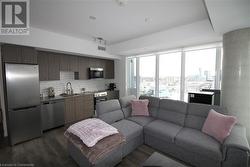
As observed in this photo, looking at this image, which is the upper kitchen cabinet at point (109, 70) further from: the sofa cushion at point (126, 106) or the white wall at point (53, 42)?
the sofa cushion at point (126, 106)

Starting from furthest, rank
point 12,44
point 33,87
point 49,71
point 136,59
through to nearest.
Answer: point 136,59, point 49,71, point 33,87, point 12,44

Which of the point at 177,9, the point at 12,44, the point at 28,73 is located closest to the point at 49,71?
the point at 28,73

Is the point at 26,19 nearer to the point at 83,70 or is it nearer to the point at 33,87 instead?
the point at 33,87

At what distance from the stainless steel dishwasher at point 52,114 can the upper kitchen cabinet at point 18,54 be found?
119 centimetres

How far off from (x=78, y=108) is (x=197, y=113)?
3.51 metres

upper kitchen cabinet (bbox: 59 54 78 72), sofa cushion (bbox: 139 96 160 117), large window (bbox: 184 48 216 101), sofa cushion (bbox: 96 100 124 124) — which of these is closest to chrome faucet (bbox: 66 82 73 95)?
upper kitchen cabinet (bbox: 59 54 78 72)

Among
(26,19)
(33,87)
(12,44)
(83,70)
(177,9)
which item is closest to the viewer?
(177,9)

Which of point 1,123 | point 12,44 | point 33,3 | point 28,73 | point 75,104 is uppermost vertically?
point 33,3

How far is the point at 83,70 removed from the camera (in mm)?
4441

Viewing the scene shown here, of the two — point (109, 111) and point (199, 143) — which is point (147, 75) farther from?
point (199, 143)

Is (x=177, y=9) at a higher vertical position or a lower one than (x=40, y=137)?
higher

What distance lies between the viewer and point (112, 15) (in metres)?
2.30

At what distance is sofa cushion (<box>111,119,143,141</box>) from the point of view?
228 cm

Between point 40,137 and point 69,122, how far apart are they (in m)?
0.90
